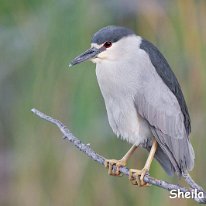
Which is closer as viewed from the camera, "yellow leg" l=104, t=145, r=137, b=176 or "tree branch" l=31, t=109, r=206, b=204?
"tree branch" l=31, t=109, r=206, b=204

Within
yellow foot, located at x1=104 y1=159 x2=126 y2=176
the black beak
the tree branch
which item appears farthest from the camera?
yellow foot, located at x1=104 y1=159 x2=126 y2=176

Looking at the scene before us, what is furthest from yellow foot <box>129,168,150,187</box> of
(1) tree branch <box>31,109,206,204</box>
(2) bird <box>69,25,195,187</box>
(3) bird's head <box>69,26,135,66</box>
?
(3) bird's head <box>69,26,135,66</box>

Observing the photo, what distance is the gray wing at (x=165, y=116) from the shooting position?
2.63 meters

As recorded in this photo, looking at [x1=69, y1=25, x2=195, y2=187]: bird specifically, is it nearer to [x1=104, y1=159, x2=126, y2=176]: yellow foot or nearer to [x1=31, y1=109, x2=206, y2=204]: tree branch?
[x1=104, y1=159, x2=126, y2=176]: yellow foot

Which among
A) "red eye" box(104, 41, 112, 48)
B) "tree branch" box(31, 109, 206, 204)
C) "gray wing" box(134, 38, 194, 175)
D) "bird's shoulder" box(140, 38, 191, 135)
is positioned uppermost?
"red eye" box(104, 41, 112, 48)

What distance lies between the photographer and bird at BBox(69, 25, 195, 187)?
2619 millimetres

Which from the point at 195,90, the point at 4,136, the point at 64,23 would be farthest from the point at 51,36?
the point at 4,136

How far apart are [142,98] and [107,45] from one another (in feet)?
0.61

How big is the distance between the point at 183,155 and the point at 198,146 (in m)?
0.05

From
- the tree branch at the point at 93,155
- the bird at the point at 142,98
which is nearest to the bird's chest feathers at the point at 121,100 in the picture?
the bird at the point at 142,98

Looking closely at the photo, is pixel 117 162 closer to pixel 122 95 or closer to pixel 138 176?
pixel 138 176

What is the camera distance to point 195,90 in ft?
8.63

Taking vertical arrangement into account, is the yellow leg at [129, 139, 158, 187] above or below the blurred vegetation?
below

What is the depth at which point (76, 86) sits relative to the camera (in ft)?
8.96
